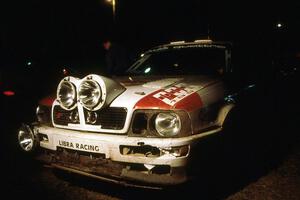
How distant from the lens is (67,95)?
3.59m

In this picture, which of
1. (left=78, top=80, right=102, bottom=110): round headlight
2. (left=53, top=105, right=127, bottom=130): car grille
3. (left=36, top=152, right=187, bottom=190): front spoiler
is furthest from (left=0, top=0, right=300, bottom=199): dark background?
(left=78, top=80, right=102, bottom=110): round headlight

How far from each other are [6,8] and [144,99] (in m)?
30.9

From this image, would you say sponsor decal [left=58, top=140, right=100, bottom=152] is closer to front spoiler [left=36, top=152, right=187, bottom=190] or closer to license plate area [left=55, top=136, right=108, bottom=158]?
license plate area [left=55, top=136, right=108, bottom=158]

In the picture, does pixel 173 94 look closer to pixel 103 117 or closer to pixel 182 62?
pixel 103 117

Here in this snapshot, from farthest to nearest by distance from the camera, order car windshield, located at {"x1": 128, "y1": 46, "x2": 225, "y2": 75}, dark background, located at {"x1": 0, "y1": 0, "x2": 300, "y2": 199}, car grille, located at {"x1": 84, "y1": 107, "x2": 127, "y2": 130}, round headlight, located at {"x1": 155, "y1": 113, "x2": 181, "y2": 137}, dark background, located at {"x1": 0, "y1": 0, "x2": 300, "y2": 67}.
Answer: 1. dark background, located at {"x1": 0, "y1": 0, "x2": 300, "y2": 67}
2. dark background, located at {"x1": 0, "y1": 0, "x2": 300, "y2": 199}
3. car windshield, located at {"x1": 128, "y1": 46, "x2": 225, "y2": 75}
4. car grille, located at {"x1": 84, "y1": 107, "x2": 127, "y2": 130}
5. round headlight, located at {"x1": 155, "y1": 113, "x2": 181, "y2": 137}

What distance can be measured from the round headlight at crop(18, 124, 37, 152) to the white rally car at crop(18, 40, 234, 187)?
0.04ft

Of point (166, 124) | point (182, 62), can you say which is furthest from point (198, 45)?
point (166, 124)

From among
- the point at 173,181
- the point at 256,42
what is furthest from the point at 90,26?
the point at 173,181

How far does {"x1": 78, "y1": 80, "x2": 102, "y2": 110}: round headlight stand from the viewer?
3.30m

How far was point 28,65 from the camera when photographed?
7.10 m

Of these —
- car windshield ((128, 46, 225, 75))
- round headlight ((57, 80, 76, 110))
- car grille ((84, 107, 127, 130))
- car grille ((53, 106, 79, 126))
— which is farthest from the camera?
car windshield ((128, 46, 225, 75))

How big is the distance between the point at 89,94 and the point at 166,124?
82 centimetres

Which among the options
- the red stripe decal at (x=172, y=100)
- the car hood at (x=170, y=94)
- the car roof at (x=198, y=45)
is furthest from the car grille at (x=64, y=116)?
the car roof at (x=198, y=45)

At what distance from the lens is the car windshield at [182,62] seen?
4348 mm
